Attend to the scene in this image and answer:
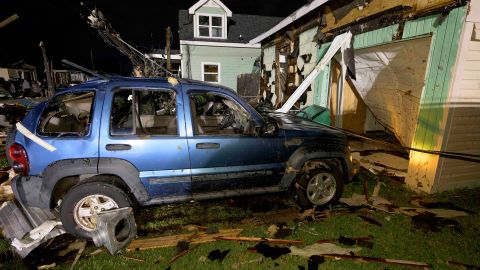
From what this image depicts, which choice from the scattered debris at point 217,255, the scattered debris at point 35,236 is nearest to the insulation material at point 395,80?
the scattered debris at point 217,255

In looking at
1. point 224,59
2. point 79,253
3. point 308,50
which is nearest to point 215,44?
point 224,59

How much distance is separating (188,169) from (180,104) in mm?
922

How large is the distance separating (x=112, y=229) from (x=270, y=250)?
2.03m

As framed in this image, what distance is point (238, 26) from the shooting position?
20.6 m

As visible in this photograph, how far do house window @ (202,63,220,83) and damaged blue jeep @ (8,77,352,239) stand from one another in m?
15.1

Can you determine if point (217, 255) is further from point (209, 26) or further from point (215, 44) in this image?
point (209, 26)

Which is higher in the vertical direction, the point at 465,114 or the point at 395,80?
the point at 395,80

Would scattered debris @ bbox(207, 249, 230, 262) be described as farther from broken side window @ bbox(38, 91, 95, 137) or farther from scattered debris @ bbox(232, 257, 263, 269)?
broken side window @ bbox(38, 91, 95, 137)

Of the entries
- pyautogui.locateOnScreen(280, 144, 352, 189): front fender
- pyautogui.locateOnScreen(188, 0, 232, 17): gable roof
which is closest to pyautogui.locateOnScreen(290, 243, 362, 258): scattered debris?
pyautogui.locateOnScreen(280, 144, 352, 189): front fender

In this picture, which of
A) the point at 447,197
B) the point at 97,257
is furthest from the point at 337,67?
the point at 97,257

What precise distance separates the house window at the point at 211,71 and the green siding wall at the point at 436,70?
14.8 m

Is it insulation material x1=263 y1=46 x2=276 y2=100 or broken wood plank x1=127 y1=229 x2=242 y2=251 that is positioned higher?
insulation material x1=263 y1=46 x2=276 y2=100

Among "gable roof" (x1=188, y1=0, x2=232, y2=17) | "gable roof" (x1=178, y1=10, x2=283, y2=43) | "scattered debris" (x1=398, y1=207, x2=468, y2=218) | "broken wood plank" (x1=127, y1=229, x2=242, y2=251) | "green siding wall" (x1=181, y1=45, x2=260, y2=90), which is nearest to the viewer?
"broken wood plank" (x1=127, y1=229, x2=242, y2=251)

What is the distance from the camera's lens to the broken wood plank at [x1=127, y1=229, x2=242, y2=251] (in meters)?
3.47
